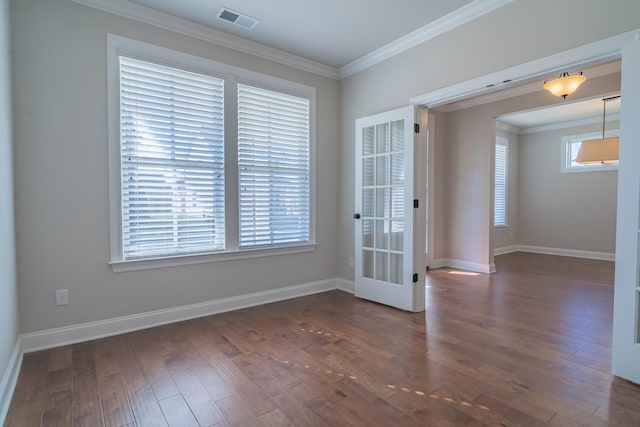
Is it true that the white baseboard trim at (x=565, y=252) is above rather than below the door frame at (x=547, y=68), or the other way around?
below

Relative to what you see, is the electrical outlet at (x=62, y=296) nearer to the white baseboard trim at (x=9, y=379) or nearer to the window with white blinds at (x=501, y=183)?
the white baseboard trim at (x=9, y=379)

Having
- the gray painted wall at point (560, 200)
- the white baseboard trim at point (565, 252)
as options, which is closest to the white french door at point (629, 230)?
the white baseboard trim at point (565, 252)

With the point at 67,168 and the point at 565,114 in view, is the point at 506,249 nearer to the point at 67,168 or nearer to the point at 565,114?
the point at 565,114

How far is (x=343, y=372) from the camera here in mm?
2172

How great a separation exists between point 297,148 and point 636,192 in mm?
3015

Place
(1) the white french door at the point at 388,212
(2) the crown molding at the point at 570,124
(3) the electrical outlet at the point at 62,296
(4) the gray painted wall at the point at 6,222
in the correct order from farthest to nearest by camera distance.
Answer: (2) the crown molding at the point at 570,124 → (1) the white french door at the point at 388,212 → (3) the electrical outlet at the point at 62,296 → (4) the gray painted wall at the point at 6,222

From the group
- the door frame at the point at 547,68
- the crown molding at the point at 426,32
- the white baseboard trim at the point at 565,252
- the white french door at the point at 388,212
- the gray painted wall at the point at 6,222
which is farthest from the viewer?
the white baseboard trim at the point at 565,252

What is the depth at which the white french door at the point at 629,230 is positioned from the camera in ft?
6.54

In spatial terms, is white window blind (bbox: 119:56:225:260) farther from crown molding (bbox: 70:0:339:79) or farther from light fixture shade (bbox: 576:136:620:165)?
light fixture shade (bbox: 576:136:620:165)

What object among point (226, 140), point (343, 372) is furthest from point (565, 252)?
point (226, 140)

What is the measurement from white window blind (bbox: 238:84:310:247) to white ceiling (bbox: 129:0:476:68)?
23.3 inches

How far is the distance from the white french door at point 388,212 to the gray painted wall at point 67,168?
81.6 inches

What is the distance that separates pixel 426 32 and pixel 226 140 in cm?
224

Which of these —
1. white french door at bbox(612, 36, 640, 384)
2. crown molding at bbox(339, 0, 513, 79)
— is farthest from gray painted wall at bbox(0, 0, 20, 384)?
white french door at bbox(612, 36, 640, 384)
